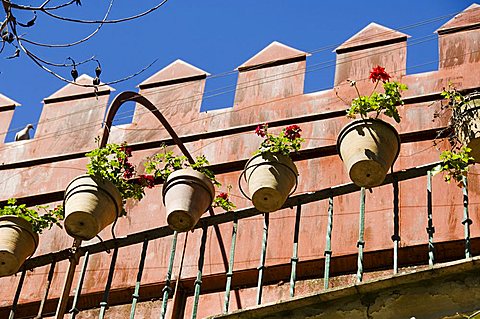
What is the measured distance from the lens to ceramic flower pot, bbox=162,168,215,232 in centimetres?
597

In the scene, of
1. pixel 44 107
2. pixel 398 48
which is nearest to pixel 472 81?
pixel 398 48

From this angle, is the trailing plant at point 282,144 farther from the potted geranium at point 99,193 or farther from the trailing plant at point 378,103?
the potted geranium at point 99,193

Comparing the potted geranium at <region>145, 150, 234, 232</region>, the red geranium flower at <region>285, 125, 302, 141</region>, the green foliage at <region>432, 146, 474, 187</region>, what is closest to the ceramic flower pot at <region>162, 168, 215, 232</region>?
the potted geranium at <region>145, 150, 234, 232</region>

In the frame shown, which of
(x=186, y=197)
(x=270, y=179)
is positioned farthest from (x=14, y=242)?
(x=270, y=179)

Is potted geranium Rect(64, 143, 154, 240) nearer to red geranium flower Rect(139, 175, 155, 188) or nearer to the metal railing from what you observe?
red geranium flower Rect(139, 175, 155, 188)

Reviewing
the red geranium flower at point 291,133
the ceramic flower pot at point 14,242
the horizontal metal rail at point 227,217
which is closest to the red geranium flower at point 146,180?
the horizontal metal rail at point 227,217

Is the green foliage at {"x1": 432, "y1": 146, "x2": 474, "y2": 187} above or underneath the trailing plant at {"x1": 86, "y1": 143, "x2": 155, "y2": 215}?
underneath

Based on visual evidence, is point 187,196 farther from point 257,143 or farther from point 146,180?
point 257,143

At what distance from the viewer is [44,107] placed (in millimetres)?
9102

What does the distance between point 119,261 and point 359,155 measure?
246 cm

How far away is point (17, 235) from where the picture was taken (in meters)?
6.40

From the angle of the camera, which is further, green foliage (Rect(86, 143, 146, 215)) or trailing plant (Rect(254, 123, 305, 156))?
green foliage (Rect(86, 143, 146, 215))

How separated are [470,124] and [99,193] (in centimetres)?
221

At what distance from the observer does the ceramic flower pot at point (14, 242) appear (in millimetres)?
6258
